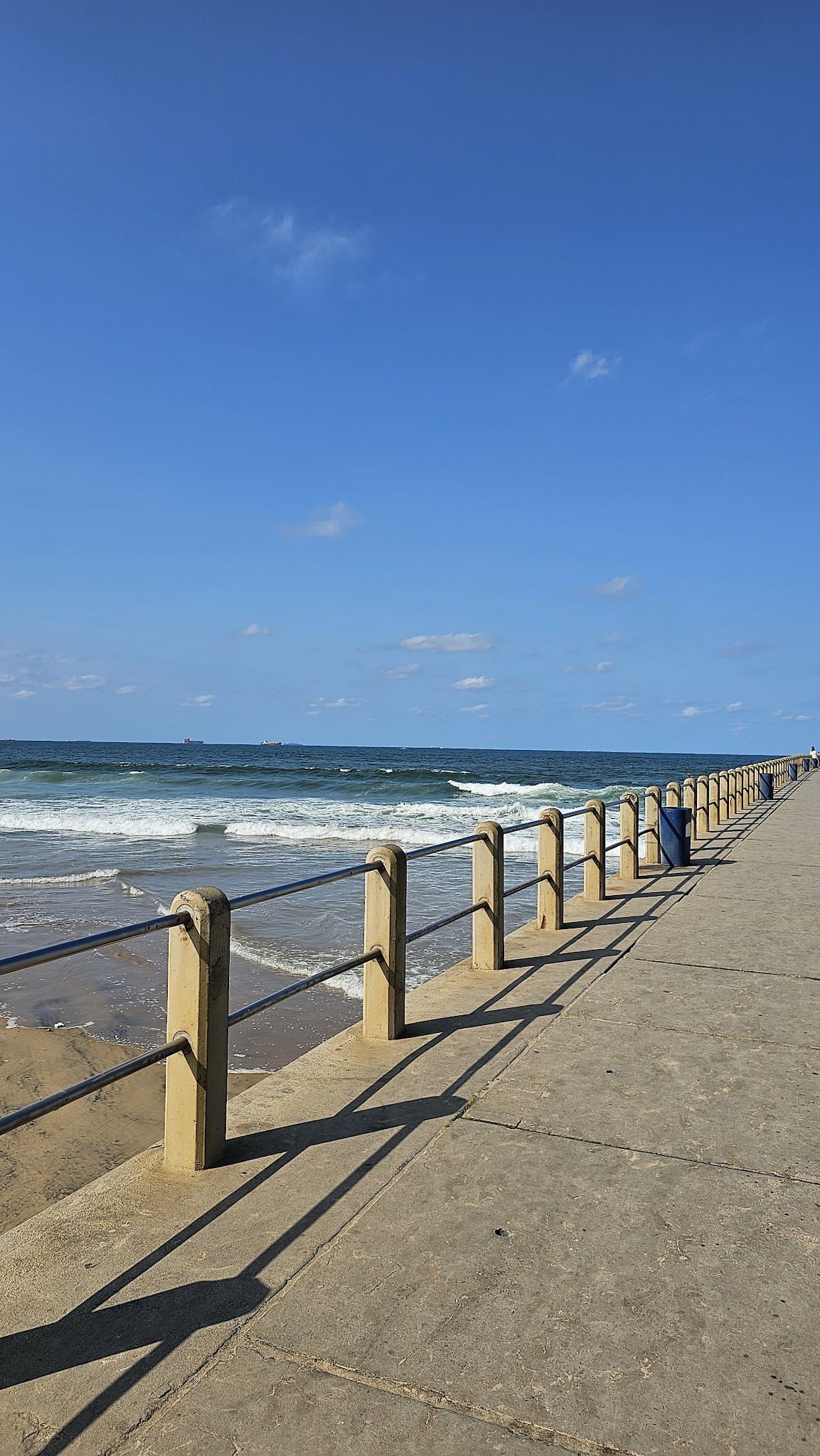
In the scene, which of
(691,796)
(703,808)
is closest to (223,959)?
(691,796)

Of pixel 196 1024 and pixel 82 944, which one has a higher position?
pixel 82 944

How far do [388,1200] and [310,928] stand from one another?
26.7ft

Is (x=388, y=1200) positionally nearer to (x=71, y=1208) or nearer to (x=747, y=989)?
(x=71, y=1208)

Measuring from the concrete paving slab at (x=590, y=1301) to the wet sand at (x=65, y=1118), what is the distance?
251 centimetres

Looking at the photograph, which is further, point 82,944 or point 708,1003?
point 708,1003

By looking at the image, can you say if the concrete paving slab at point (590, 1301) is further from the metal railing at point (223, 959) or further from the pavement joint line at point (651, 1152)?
the metal railing at point (223, 959)

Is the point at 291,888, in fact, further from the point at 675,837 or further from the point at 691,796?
the point at 691,796

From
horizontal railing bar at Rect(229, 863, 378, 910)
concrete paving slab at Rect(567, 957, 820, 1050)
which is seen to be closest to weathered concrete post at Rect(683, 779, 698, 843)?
concrete paving slab at Rect(567, 957, 820, 1050)

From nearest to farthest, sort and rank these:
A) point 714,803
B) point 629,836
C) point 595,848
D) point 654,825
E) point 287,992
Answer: point 287,992
point 595,848
point 629,836
point 654,825
point 714,803

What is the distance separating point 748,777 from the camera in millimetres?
27656

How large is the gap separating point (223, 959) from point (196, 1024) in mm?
270

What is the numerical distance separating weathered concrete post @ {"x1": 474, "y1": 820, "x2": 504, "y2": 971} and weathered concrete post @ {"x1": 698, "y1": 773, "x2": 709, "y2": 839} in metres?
11.3

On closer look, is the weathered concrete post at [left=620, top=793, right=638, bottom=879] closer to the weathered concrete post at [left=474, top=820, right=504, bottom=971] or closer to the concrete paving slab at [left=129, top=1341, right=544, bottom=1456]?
the weathered concrete post at [left=474, top=820, right=504, bottom=971]

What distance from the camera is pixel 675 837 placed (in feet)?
41.4
